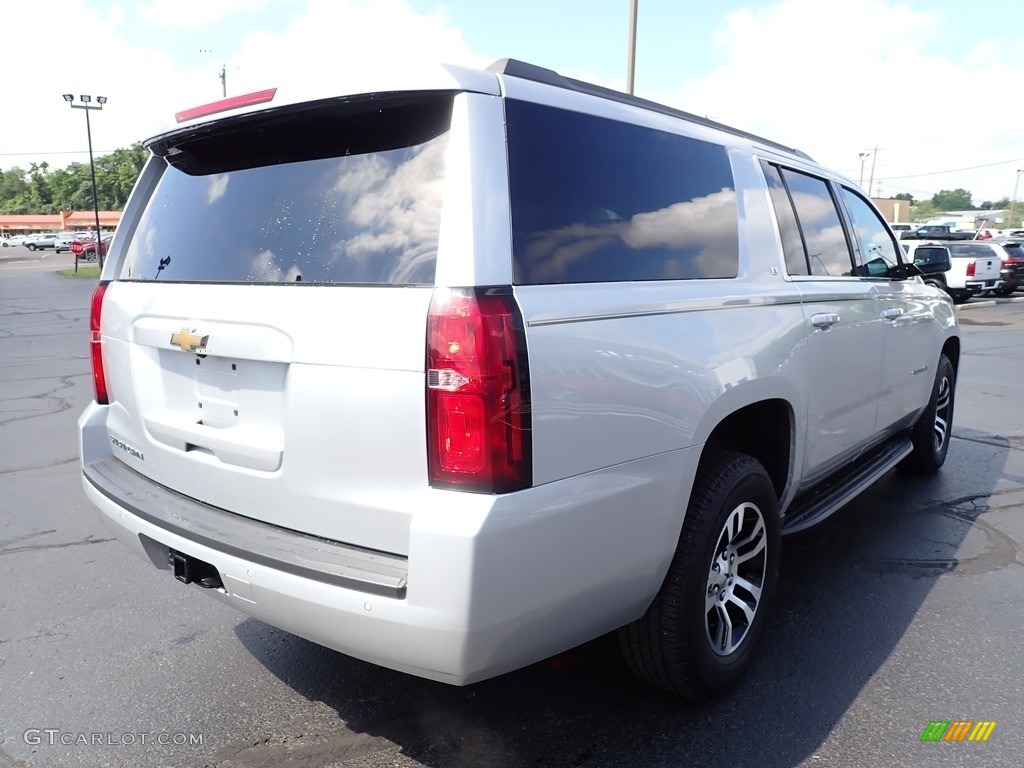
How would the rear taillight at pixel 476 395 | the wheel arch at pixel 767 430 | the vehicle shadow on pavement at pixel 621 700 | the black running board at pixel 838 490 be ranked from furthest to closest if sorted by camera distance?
the black running board at pixel 838 490 < the wheel arch at pixel 767 430 < the vehicle shadow on pavement at pixel 621 700 < the rear taillight at pixel 476 395

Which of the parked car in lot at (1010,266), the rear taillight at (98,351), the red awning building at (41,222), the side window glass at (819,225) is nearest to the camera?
the rear taillight at (98,351)

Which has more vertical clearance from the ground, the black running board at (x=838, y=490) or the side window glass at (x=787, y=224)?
the side window glass at (x=787, y=224)

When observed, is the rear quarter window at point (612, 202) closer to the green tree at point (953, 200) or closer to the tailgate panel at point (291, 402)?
the tailgate panel at point (291, 402)

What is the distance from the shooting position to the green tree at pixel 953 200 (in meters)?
155

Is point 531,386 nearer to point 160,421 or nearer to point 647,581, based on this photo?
point 647,581

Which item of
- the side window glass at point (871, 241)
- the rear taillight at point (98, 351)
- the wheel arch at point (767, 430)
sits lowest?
the wheel arch at point (767, 430)

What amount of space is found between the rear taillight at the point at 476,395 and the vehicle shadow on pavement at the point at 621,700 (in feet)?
3.58

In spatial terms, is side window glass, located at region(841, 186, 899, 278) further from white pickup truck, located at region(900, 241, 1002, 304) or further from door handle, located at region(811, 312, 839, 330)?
white pickup truck, located at region(900, 241, 1002, 304)

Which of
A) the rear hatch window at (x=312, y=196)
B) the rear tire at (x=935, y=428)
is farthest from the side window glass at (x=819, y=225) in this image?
the rear hatch window at (x=312, y=196)

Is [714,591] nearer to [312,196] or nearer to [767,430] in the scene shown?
[767,430]

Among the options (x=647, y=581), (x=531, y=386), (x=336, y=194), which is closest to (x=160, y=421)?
(x=336, y=194)

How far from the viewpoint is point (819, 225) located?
382 cm

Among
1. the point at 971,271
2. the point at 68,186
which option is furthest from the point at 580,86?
the point at 68,186

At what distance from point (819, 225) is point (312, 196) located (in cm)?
252
